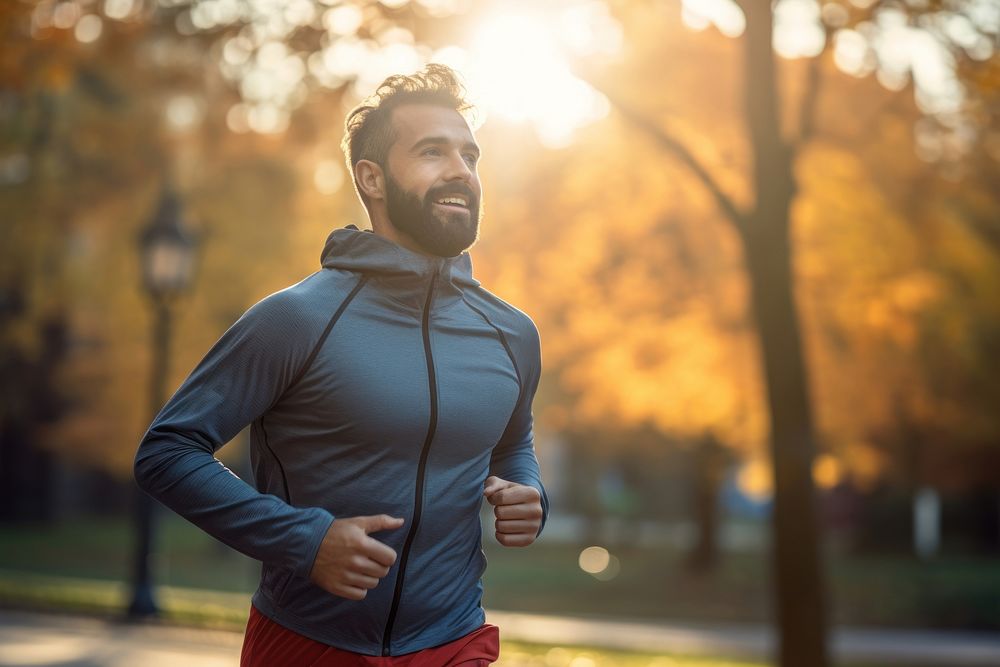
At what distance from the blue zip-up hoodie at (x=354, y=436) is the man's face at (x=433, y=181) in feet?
0.24

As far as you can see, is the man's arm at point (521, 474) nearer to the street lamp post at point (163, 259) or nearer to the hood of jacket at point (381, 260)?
the hood of jacket at point (381, 260)

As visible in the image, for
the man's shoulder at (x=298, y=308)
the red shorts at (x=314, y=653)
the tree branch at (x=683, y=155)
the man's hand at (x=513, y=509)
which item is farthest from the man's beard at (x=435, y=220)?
the tree branch at (x=683, y=155)

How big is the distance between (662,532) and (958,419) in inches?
1073

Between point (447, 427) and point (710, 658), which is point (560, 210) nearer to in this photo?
point (710, 658)

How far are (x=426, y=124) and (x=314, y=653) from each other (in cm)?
119

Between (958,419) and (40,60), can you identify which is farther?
(958,419)

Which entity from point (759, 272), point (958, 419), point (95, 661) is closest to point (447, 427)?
point (759, 272)

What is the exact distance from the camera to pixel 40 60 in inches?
392

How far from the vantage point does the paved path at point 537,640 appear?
9789 mm

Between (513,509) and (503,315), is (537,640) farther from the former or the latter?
(513,509)

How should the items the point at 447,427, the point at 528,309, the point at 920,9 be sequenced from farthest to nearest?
the point at 528,309 → the point at 920,9 → the point at 447,427

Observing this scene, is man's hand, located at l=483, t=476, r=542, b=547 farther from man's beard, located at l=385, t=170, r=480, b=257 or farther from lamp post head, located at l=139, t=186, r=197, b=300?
lamp post head, located at l=139, t=186, r=197, b=300

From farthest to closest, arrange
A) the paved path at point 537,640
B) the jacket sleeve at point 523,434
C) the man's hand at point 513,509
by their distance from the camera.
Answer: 1. the paved path at point 537,640
2. the jacket sleeve at point 523,434
3. the man's hand at point 513,509

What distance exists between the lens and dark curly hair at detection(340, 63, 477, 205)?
117 inches
